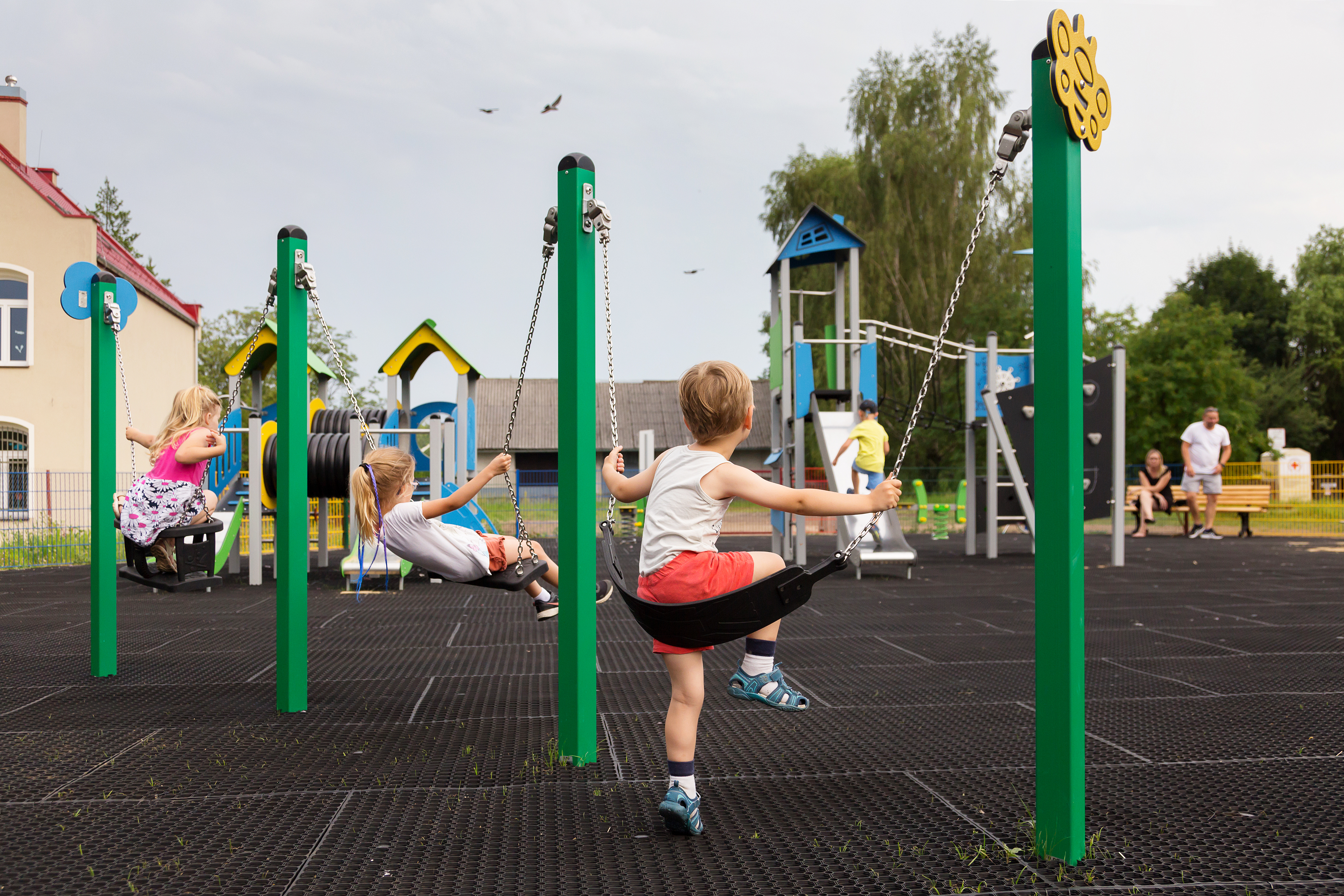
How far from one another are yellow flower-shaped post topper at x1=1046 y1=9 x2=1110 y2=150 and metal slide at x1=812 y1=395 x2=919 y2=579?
7.26 meters

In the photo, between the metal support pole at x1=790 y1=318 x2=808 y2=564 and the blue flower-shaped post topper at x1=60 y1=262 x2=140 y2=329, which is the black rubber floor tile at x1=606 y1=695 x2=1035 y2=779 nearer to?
the blue flower-shaped post topper at x1=60 y1=262 x2=140 y2=329

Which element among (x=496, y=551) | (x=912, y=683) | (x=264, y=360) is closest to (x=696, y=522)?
(x=496, y=551)

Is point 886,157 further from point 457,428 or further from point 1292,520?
point 457,428

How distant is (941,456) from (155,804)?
100ft

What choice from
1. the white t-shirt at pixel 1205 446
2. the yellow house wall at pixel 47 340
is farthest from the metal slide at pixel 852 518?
the yellow house wall at pixel 47 340

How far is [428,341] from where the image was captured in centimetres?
1227

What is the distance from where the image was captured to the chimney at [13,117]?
68.3 feet

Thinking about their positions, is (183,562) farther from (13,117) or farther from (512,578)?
(13,117)

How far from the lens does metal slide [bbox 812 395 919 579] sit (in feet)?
33.0

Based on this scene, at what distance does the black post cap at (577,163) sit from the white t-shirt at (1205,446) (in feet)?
47.2

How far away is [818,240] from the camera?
492 inches

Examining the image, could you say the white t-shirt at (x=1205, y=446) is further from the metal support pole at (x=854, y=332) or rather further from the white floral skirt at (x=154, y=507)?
the white floral skirt at (x=154, y=507)

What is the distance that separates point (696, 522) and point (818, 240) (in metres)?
10.2

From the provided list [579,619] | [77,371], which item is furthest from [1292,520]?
[77,371]
